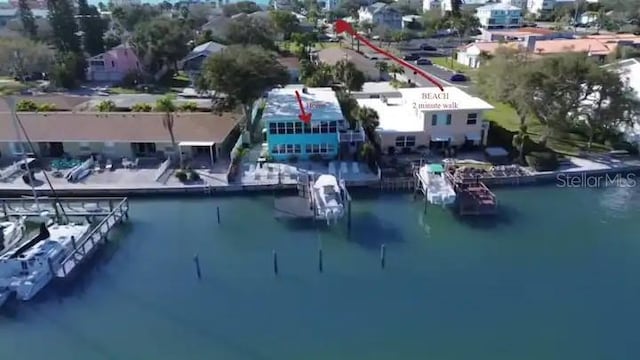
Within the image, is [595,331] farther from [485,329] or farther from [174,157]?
[174,157]

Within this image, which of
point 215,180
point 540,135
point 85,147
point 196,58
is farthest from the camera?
point 196,58

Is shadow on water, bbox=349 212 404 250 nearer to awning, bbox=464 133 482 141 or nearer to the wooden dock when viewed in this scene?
awning, bbox=464 133 482 141

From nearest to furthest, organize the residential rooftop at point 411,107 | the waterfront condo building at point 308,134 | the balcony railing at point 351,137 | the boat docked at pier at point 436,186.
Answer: the boat docked at pier at point 436,186 < the waterfront condo building at point 308,134 < the balcony railing at point 351,137 < the residential rooftop at point 411,107

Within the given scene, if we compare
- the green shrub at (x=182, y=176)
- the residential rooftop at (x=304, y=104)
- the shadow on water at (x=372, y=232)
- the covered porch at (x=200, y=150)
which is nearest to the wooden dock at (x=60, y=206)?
the green shrub at (x=182, y=176)

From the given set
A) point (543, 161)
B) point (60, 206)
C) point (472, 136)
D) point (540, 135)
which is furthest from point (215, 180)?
point (540, 135)

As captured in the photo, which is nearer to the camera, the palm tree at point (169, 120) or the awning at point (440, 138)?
the palm tree at point (169, 120)

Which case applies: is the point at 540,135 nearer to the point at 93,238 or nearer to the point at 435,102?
the point at 435,102

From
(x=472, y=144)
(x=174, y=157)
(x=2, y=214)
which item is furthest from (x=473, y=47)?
A: (x=2, y=214)

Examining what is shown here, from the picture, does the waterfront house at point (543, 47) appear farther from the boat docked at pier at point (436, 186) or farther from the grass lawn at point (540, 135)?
the boat docked at pier at point (436, 186)
